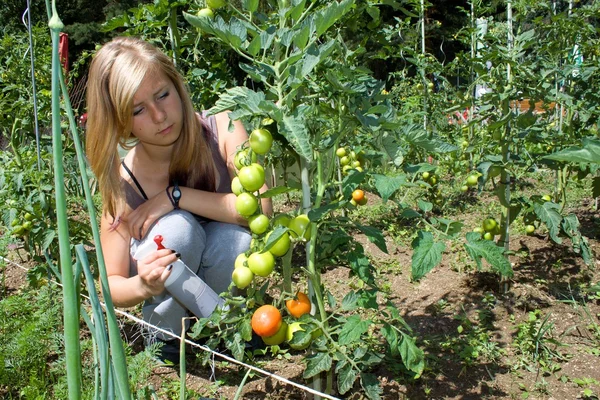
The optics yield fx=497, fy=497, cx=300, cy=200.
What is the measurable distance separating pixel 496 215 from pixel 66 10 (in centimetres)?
1523

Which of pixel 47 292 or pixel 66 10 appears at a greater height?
pixel 66 10

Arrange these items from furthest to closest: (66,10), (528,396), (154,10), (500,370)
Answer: (66,10) → (154,10) → (500,370) → (528,396)

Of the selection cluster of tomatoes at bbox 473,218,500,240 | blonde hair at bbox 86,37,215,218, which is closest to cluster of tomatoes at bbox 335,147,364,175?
cluster of tomatoes at bbox 473,218,500,240

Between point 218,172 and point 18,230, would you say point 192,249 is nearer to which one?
point 218,172

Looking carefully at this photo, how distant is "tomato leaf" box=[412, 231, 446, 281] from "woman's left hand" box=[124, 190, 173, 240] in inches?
37.1

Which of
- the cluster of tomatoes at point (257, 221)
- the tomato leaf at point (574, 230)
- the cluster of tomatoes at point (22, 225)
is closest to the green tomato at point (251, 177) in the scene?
the cluster of tomatoes at point (257, 221)

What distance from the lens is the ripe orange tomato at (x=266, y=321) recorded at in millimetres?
1062

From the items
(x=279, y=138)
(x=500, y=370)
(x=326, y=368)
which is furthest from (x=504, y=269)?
(x=500, y=370)

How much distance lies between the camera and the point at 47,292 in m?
1.63

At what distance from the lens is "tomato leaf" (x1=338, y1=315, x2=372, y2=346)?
1007 millimetres

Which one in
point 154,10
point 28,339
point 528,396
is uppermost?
point 154,10

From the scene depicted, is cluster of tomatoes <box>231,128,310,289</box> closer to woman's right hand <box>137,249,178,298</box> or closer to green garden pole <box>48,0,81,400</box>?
woman's right hand <box>137,249,178,298</box>

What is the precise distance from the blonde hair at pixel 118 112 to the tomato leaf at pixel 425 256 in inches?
35.2

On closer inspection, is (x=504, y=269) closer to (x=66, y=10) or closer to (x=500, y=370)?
(x=500, y=370)
